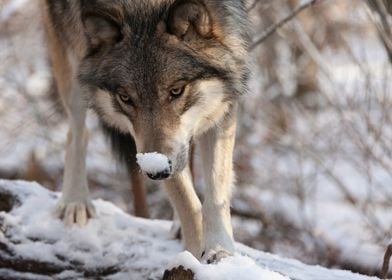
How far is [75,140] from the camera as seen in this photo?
4.52 metres

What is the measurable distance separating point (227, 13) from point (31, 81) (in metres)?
5.78

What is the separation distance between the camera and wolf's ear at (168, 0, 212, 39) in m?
3.35

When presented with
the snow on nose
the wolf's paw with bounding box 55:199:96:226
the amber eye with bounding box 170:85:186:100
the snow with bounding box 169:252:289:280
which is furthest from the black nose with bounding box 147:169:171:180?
the wolf's paw with bounding box 55:199:96:226

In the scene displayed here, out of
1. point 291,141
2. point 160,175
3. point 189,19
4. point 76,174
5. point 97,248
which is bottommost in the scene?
point 97,248

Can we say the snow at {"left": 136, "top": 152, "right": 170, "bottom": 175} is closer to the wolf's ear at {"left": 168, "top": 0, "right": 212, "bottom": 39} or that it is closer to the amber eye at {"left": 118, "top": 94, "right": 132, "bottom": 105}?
the amber eye at {"left": 118, "top": 94, "right": 132, "bottom": 105}

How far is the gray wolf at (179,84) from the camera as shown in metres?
3.26

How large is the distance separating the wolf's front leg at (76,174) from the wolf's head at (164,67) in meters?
0.61

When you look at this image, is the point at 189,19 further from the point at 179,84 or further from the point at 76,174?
the point at 76,174

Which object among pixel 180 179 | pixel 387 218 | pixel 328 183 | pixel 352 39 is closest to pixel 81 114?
pixel 180 179

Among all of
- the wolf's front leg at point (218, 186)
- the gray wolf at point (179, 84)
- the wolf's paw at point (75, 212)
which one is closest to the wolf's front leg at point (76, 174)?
the wolf's paw at point (75, 212)

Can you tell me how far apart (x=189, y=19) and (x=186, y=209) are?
90 cm

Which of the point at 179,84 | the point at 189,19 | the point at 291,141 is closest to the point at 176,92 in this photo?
the point at 179,84

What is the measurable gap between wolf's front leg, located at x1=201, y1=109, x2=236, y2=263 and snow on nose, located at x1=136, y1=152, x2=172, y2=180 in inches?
22.4

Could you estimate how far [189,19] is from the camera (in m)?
3.41
